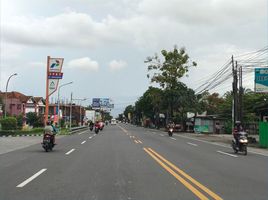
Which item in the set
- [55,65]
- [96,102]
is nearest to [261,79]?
[55,65]

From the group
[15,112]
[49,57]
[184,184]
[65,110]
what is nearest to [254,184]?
[184,184]

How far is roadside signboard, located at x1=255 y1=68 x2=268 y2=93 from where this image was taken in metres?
33.5

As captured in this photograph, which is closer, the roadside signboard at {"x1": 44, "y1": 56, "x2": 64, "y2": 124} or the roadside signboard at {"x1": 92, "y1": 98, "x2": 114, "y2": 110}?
the roadside signboard at {"x1": 44, "y1": 56, "x2": 64, "y2": 124}

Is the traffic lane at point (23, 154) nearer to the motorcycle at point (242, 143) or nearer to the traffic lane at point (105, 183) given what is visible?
the traffic lane at point (105, 183)

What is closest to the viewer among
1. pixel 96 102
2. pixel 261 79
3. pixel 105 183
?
pixel 105 183

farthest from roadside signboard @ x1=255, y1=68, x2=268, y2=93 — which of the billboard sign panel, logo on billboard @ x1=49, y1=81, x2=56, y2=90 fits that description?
the billboard sign panel

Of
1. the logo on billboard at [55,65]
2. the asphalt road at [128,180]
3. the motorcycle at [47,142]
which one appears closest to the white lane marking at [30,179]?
the asphalt road at [128,180]

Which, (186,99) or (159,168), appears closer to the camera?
(159,168)

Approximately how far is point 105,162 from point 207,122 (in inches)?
1966

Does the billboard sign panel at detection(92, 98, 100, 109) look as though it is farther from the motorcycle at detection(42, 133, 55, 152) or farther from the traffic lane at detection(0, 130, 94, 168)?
the motorcycle at detection(42, 133, 55, 152)

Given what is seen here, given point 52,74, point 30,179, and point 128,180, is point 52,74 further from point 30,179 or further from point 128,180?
point 128,180

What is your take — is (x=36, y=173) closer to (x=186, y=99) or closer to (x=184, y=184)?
(x=184, y=184)

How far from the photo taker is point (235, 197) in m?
8.82

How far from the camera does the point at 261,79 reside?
33.6 meters
